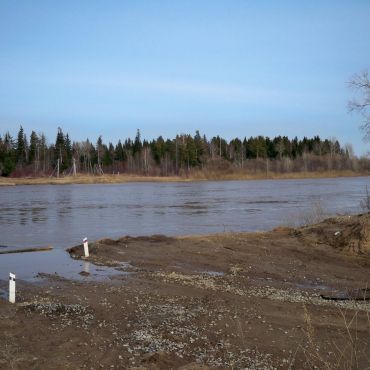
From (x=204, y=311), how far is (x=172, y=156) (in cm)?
13069

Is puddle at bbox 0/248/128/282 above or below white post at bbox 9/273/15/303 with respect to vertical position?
below

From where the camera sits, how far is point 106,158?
140750 millimetres

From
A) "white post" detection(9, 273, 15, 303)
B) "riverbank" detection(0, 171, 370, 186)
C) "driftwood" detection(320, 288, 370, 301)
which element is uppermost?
"riverbank" detection(0, 171, 370, 186)

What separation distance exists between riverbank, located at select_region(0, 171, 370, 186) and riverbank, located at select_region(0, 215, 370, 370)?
9508 cm

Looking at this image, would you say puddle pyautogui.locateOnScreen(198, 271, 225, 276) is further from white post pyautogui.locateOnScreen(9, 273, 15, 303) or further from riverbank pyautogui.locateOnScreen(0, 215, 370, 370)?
white post pyautogui.locateOnScreen(9, 273, 15, 303)

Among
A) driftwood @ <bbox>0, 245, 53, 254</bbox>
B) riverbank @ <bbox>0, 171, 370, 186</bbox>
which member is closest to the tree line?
riverbank @ <bbox>0, 171, 370, 186</bbox>

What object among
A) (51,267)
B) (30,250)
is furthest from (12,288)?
(30,250)

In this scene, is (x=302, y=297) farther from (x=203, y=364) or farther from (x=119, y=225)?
(x=119, y=225)

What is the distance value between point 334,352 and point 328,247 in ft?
33.7

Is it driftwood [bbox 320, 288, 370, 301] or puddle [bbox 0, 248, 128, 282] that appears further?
puddle [bbox 0, 248, 128, 282]

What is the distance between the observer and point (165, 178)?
117625 millimetres

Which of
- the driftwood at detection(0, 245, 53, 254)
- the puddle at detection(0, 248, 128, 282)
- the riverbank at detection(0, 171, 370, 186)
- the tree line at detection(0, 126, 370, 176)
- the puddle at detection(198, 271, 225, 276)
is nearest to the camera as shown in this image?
the puddle at detection(198, 271, 225, 276)

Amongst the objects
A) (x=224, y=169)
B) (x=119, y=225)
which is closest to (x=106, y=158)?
(x=224, y=169)

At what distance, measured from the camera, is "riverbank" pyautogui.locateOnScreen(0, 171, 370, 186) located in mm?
108250
